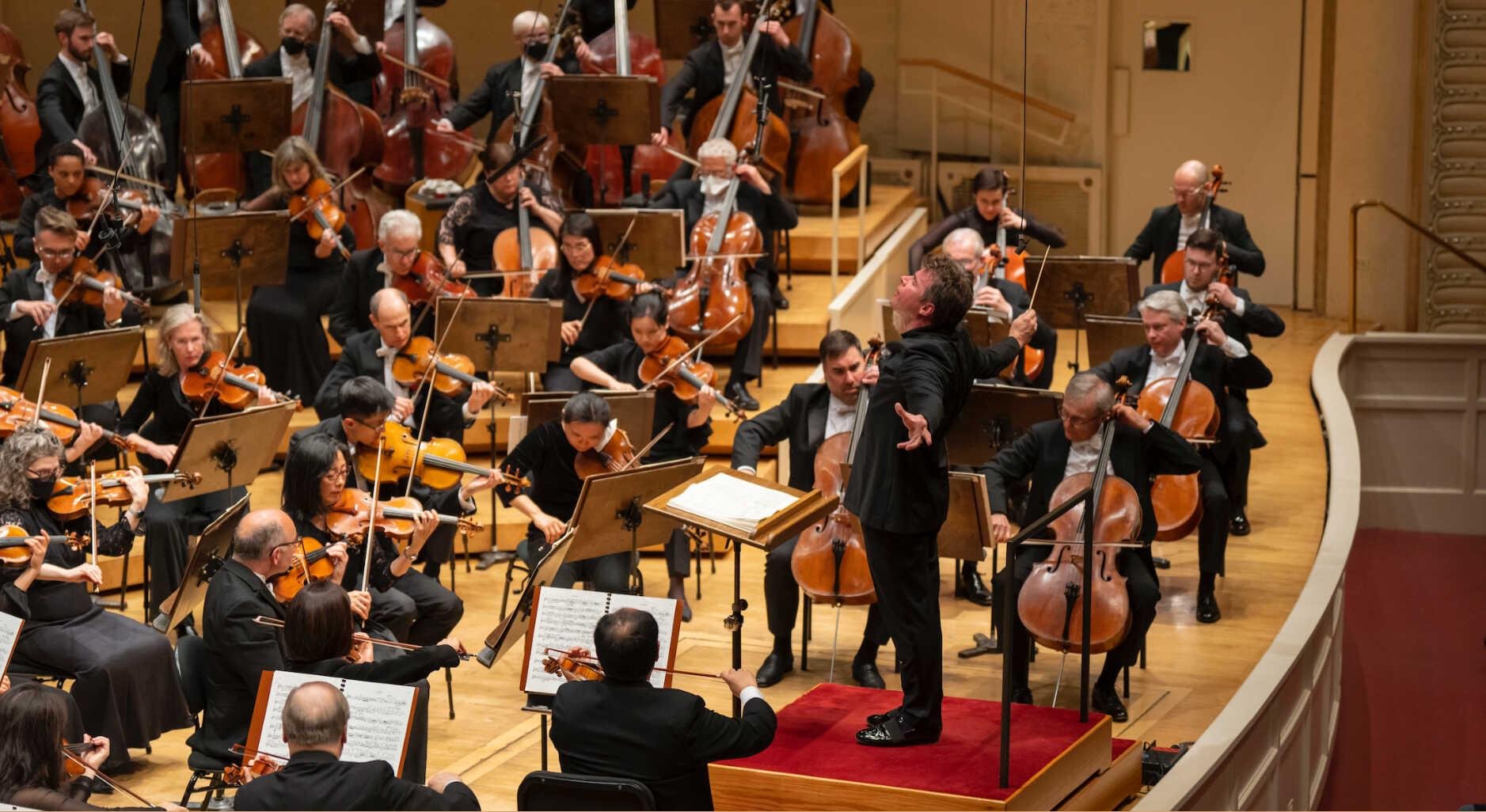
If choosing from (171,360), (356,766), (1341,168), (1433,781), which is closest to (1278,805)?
(1433,781)

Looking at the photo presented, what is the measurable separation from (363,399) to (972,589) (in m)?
2.20

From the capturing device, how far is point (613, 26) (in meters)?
8.38

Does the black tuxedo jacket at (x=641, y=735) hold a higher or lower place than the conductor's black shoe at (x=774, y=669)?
higher

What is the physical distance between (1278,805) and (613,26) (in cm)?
470

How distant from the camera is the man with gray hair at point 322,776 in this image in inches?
132

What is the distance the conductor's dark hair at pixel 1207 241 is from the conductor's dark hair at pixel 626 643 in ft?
10.7

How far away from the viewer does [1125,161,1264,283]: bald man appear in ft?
22.7

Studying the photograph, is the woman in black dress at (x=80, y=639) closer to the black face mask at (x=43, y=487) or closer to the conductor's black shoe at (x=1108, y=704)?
the black face mask at (x=43, y=487)

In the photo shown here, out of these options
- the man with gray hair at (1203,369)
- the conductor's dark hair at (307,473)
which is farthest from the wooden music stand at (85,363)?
the man with gray hair at (1203,369)

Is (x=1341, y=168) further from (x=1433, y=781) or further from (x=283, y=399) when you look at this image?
(x=283, y=399)

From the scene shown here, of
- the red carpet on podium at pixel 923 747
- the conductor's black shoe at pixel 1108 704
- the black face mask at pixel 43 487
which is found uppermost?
the black face mask at pixel 43 487

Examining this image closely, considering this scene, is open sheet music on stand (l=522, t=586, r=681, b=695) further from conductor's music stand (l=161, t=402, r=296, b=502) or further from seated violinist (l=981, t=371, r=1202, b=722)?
conductor's music stand (l=161, t=402, r=296, b=502)

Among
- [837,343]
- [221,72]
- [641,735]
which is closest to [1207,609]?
[837,343]

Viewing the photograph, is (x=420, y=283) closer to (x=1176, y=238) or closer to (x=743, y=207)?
(x=743, y=207)
